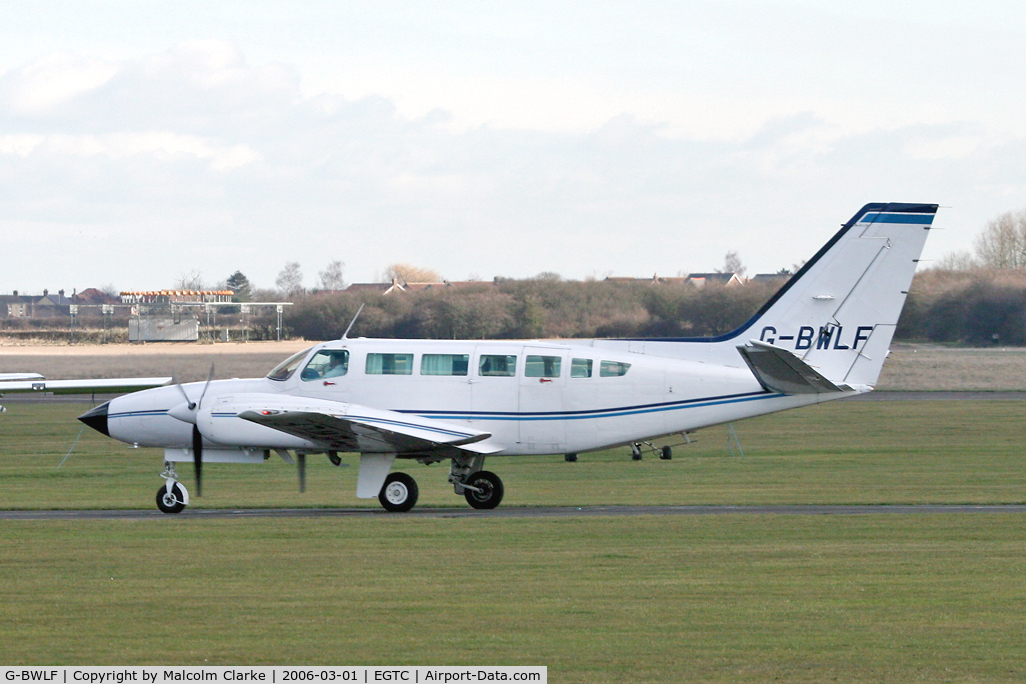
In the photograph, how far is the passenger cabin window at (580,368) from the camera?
66.8ft

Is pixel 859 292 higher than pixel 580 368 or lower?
higher

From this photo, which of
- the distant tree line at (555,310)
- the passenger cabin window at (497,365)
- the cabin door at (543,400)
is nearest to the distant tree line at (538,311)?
the distant tree line at (555,310)

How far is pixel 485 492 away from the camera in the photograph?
2072 centimetres

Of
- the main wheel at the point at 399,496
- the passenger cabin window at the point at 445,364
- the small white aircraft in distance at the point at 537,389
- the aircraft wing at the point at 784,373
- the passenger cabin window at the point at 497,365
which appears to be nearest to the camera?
the aircraft wing at the point at 784,373

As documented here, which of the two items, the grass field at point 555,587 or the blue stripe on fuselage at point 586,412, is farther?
the blue stripe on fuselage at point 586,412

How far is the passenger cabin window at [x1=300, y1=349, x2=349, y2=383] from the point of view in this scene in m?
20.8

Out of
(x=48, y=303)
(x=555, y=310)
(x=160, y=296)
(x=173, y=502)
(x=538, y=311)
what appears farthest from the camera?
(x=48, y=303)

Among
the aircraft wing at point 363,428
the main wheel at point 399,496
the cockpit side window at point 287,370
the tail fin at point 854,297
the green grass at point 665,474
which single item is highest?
the tail fin at point 854,297

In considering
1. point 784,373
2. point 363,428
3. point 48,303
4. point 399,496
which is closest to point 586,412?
point 784,373

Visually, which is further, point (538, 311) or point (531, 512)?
point (538, 311)

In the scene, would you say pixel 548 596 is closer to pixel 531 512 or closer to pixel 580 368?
pixel 531 512

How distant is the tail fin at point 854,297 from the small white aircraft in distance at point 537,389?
0.08 feet

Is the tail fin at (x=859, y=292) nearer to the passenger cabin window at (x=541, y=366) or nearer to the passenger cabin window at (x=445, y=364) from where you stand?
the passenger cabin window at (x=541, y=366)

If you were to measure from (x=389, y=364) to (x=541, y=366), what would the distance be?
8.89 ft
